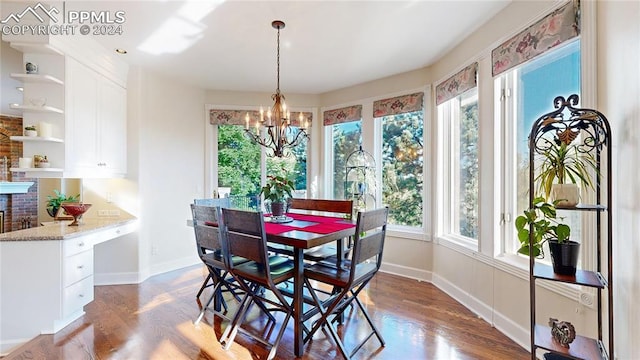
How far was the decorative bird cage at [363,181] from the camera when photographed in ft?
13.5

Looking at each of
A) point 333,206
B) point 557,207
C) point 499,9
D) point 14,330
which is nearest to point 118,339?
point 14,330

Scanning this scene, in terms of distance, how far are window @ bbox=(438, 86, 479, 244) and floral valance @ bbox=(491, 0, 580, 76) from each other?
0.47 metres

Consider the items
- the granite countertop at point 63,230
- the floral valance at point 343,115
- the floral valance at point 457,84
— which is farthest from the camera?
the floral valance at point 343,115

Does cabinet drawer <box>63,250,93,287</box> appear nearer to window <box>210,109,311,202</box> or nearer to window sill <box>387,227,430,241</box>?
window <box>210,109,311,202</box>

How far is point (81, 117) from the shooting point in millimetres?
2922

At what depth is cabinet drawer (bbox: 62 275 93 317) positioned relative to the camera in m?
2.43

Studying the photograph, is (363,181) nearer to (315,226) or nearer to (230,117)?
(315,226)

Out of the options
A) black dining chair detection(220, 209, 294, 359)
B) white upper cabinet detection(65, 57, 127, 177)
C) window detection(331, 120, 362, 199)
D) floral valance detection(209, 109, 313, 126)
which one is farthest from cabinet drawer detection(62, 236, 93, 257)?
window detection(331, 120, 362, 199)

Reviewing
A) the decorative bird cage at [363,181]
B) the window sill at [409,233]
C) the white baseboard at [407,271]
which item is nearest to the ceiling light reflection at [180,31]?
the decorative bird cage at [363,181]

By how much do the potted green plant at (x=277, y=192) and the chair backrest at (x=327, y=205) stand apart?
43 cm

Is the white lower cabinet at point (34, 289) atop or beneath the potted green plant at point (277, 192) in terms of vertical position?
beneath

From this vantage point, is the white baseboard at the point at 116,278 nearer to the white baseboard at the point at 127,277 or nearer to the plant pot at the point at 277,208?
the white baseboard at the point at 127,277

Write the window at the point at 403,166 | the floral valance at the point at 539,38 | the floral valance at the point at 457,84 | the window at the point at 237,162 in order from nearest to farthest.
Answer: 1. the floral valance at the point at 539,38
2. the floral valance at the point at 457,84
3. the window at the point at 403,166
4. the window at the point at 237,162

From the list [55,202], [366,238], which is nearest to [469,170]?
[366,238]
